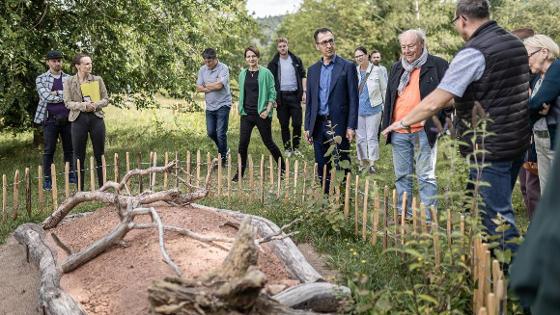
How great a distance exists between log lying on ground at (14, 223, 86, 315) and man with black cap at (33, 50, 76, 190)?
8.00ft

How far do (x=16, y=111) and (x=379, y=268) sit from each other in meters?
8.62

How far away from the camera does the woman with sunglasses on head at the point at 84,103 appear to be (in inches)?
298

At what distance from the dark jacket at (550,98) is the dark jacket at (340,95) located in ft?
6.56

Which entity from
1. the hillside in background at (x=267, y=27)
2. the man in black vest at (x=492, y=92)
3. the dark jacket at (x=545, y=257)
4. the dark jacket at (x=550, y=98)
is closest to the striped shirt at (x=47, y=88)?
the man in black vest at (x=492, y=92)

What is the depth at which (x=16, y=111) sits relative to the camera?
11000 mm

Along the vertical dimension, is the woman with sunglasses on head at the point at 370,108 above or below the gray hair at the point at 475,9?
below

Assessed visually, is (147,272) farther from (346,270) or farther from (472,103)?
(472,103)

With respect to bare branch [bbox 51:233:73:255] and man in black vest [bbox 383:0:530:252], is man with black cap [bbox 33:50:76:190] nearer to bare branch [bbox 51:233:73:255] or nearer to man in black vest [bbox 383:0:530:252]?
bare branch [bbox 51:233:73:255]

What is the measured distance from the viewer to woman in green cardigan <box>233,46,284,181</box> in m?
8.36

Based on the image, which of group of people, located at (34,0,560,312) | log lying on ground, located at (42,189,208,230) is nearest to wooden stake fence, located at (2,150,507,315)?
group of people, located at (34,0,560,312)

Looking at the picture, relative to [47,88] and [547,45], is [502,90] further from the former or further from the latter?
[47,88]

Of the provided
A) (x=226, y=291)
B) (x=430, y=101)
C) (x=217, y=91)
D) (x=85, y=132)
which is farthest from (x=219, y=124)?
(x=226, y=291)

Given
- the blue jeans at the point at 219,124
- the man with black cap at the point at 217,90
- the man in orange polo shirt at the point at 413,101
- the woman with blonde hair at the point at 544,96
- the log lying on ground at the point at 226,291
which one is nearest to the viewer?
the log lying on ground at the point at 226,291

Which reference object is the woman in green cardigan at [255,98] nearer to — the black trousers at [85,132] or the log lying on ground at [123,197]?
the black trousers at [85,132]
